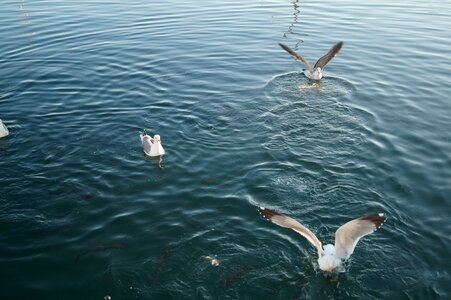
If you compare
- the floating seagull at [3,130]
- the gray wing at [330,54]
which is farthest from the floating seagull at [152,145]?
the gray wing at [330,54]

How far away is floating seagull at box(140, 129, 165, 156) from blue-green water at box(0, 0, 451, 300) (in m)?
0.42

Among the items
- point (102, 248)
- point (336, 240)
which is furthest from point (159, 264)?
point (336, 240)

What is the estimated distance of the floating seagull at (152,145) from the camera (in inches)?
470

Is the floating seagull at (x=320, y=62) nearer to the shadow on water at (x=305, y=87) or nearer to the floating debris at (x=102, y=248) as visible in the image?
the shadow on water at (x=305, y=87)

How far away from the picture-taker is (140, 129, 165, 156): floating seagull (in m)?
11.9

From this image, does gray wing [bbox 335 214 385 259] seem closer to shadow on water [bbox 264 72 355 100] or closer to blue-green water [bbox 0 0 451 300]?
blue-green water [bbox 0 0 451 300]

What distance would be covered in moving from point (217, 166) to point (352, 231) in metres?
4.96

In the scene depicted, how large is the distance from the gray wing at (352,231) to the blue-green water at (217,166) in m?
0.57

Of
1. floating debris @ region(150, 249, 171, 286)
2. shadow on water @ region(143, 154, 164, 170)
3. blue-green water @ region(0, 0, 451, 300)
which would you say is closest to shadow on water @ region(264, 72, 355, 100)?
blue-green water @ region(0, 0, 451, 300)

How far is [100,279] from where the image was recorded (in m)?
8.42

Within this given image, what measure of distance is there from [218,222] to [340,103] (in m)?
7.80

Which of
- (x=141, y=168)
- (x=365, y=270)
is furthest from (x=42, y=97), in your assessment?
(x=365, y=270)

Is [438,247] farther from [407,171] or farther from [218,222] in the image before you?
[218,222]

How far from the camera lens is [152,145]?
12.0m
